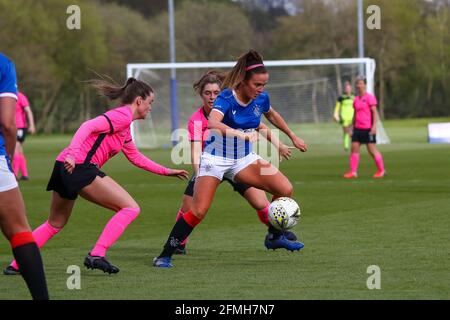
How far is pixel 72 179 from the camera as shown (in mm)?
8883

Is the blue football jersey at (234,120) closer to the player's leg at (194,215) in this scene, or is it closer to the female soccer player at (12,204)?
the player's leg at (194,215)

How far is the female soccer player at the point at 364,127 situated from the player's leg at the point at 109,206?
12720mm

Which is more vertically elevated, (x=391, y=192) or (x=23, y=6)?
(x=23, y=6)

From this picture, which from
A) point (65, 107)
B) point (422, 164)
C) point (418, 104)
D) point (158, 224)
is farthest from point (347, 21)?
point (158, 224)

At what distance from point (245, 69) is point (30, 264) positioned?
329 centimetres

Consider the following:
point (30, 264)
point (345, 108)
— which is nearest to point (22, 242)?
point (30, 264)

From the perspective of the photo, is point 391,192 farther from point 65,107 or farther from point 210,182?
point 65,107

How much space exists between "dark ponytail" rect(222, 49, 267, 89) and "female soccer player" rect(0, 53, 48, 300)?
2.87m

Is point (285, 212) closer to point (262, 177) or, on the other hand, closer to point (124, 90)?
point (262, 177)

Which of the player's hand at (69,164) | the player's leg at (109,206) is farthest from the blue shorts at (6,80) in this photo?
the player's leg at (109,206)

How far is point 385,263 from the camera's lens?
9.30m

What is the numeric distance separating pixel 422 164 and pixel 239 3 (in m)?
71.7

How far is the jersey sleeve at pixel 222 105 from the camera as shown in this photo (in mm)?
9320

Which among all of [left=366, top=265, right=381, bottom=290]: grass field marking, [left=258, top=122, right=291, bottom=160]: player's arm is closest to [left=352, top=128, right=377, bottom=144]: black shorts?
[left=258, top=122, right=291, bottom=160]: player's arm
